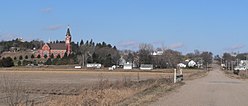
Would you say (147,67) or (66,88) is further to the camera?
(147,67)

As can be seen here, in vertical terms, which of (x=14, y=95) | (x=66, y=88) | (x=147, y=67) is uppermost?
(x=147, y=67)

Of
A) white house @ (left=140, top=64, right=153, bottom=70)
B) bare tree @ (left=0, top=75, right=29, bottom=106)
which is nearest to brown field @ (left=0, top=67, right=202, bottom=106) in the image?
bare tree @ (left=0, top=75, right=29, bottom=106)

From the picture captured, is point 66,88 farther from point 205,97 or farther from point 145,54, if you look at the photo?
point 145,54

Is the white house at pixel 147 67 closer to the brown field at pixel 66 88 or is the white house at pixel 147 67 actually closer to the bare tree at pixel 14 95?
the brown field at pixel 66 88

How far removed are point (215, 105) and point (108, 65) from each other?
512 ft

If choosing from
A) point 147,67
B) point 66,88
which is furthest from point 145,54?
point 66,88

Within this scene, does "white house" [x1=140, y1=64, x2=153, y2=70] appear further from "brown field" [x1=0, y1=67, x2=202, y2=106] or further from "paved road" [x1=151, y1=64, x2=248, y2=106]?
"paved road" [x1=151, y1=64, x2=248, y2=106]

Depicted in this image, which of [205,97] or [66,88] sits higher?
[205,97]

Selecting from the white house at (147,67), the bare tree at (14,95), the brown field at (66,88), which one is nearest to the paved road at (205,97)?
the brown field at (66,88)

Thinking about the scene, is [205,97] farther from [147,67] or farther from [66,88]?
[147,67]

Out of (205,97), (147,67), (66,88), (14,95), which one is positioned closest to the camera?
(14,95)

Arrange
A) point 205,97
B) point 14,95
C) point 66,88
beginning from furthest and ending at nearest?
point 66,88
point 205,97
point 14,95

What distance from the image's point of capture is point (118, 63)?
191 meters

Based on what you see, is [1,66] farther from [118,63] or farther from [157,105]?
[157,105]
